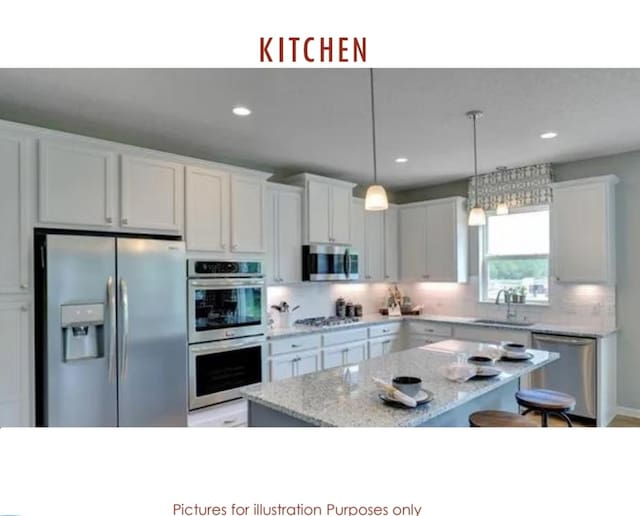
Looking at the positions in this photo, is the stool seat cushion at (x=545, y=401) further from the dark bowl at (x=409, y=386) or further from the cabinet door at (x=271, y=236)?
the cabinet door at (x=271, y=236)

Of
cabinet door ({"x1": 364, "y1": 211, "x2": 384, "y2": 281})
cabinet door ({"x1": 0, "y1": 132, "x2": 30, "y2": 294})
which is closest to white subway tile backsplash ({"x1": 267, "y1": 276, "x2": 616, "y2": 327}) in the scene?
cabinet door ({"x1": 364, "y1": 211, "x2": 384, "y2": 281})

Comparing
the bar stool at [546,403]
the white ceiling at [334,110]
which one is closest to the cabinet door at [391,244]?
the white ceiling at [334,110]

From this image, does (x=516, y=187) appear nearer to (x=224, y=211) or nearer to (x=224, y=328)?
(x=224, y=211)

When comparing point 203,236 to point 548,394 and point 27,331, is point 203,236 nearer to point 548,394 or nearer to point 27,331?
point 27,331

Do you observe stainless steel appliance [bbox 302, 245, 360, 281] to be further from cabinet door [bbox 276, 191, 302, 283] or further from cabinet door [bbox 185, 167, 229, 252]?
cabinet door [bbox 185, 167, 229, 252]

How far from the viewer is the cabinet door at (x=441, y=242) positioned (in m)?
4.64

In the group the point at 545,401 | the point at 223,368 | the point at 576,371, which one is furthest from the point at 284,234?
the point at 576,371

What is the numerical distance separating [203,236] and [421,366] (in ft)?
5.96

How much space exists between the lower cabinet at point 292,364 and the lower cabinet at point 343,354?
111 mm

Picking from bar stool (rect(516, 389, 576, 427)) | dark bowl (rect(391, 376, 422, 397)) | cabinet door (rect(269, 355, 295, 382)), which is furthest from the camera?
cabinet door (rect(269, 355, 295, 382))

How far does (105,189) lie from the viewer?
2.71 metres

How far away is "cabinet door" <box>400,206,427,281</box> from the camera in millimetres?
4906

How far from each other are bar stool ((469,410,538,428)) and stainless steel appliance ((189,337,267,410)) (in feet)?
5.15
